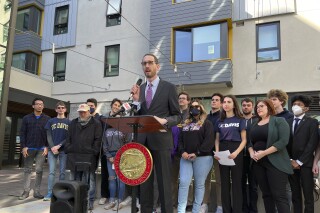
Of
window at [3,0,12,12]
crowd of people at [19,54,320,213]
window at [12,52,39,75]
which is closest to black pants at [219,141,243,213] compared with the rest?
crowd of people at [19,54,320,213]

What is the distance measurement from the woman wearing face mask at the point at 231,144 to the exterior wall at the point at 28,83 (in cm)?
1140

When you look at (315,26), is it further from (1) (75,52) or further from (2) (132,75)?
(1) (75,52)

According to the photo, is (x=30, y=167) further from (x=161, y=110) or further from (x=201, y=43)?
(x=201, y=43)

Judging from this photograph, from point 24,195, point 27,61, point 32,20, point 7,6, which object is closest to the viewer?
point 24,195

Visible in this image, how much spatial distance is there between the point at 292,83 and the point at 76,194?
31.0 ft

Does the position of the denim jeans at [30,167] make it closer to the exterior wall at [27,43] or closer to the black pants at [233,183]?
the black pants at [233,183]

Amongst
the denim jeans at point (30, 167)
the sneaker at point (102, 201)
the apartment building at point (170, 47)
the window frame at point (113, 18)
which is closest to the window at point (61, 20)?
the apartment building at point (170, 47)

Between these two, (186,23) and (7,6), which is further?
(186,23)

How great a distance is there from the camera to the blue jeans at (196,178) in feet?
14.0

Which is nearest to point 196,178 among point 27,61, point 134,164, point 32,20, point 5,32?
point 134,164

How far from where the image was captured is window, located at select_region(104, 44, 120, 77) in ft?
46.0

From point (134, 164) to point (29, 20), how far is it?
1559 cm

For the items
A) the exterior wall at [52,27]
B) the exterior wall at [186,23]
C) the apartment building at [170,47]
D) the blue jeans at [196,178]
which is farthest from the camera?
the exterior wall at [52,27]

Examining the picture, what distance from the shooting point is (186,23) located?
11.9 m
